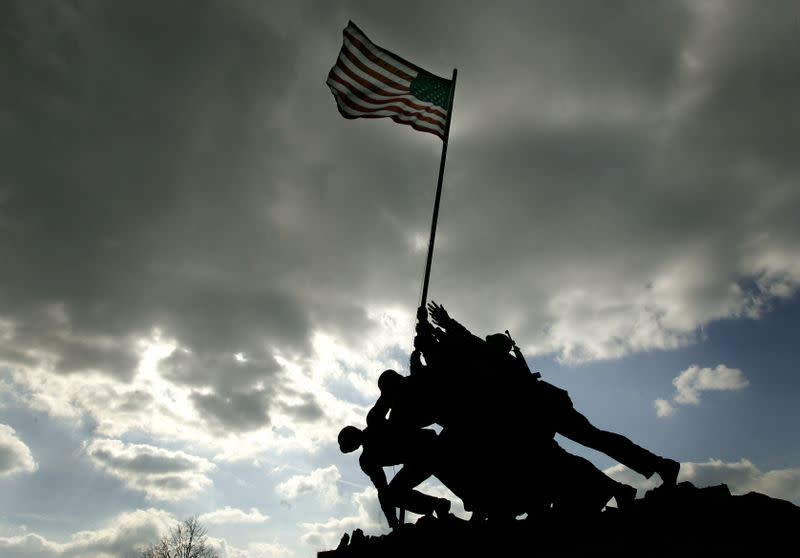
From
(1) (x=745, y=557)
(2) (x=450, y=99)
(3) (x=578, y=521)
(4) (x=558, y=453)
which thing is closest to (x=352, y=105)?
(2) (x=450, y=99)

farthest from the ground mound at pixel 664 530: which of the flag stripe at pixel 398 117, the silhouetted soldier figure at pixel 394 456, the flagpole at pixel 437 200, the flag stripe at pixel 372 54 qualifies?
the flag stripe at pixel 372 54

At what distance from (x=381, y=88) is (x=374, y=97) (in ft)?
0.85

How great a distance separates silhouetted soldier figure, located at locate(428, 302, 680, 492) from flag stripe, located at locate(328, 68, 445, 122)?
20.7ft

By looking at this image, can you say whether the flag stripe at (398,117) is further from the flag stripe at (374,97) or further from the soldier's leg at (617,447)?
the soldier's leg at (617,447)

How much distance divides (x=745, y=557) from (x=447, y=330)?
3.97 m

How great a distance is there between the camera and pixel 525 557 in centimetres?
446

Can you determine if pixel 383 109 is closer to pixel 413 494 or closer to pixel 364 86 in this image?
pixel 364 86

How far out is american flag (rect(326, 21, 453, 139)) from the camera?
38.5ft

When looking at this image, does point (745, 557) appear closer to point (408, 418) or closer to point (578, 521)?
point (578, 521)

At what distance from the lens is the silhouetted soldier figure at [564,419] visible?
5.57 meters

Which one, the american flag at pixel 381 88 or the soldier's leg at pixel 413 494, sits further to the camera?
the american flag at pixel 381 88

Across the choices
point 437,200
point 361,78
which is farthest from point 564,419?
point 361,78

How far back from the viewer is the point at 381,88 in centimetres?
1182

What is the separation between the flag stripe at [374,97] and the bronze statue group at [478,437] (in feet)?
20.2
